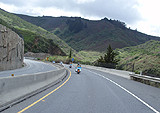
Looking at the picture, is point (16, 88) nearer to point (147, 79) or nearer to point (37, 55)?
point (147, 79)

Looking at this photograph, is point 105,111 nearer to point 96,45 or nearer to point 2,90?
point 2,90

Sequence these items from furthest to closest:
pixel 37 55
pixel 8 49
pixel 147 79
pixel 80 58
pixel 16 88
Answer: pixel 80 58, pixel 37 55, pixel 8 49, pixel 147 79, pixel 16 88

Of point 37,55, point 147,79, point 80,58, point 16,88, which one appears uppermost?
point 37,55

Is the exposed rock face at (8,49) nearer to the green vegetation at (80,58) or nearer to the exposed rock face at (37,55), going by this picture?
the green vegetation at (80,58)

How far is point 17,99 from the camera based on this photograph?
758 cm

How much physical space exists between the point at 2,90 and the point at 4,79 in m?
0.36

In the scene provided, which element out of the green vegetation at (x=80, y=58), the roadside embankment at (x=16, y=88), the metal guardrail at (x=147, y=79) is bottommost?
the metal guardrail at (x=147, y=79)

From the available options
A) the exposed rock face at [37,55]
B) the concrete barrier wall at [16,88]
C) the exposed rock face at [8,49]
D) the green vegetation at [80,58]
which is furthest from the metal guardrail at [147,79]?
the exposed rock face at [37,55]

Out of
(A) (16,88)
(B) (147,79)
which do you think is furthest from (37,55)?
(A) (16,88)

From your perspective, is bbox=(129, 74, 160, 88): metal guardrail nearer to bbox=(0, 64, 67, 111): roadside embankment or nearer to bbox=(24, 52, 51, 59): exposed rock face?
bbox=(0, 64, 67, 111): roadside embankment

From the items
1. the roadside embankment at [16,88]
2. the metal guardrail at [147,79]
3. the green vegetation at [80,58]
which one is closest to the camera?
the roadside embankment at [16,88]

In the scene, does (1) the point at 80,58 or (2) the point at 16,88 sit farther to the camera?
(1) the point at 80,58

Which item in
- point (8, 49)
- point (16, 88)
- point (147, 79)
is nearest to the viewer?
point (16, 88)

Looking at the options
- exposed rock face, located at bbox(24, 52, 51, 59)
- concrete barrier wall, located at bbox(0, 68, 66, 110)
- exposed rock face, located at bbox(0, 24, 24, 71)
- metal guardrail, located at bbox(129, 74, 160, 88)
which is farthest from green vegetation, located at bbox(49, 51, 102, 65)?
concrete barrier wall, located at bbox(0, 68, 66, 110)
